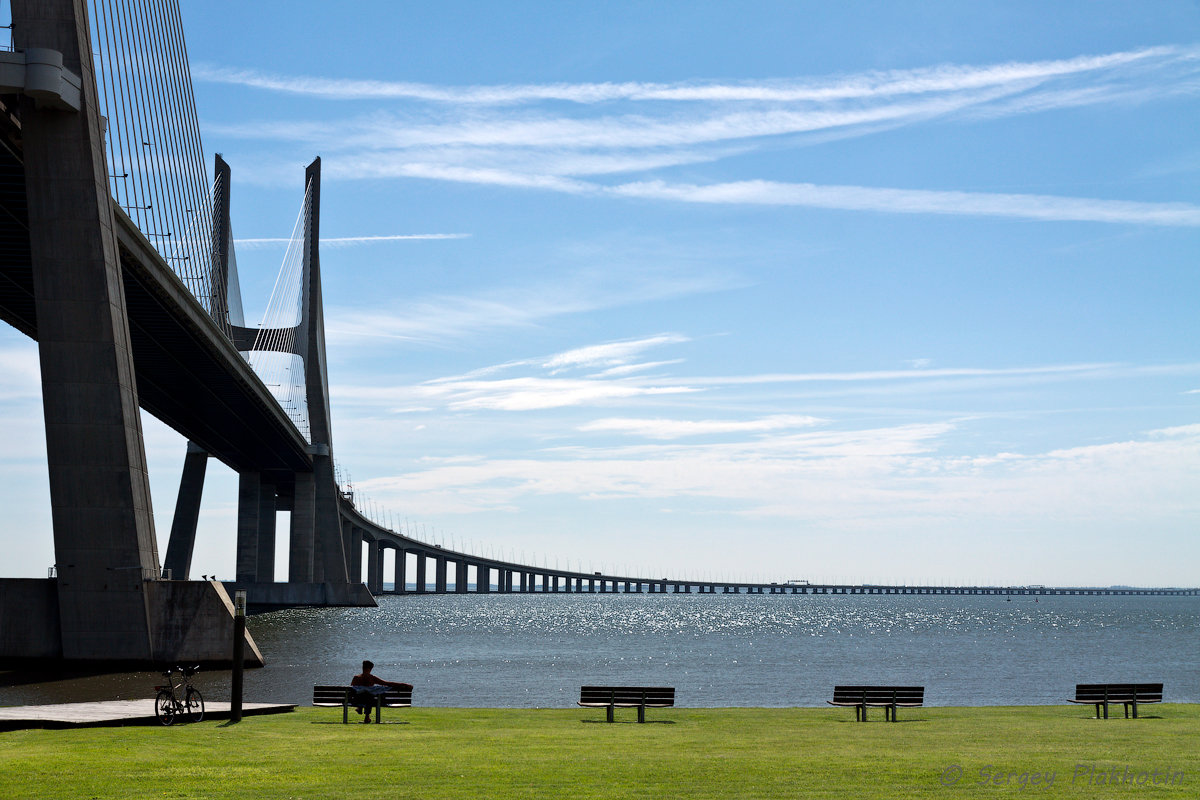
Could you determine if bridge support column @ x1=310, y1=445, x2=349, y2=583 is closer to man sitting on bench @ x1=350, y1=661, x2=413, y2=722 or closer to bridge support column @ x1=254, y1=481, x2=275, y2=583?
bridge support column @ x1=254, y1=481, x2=275, y2=583

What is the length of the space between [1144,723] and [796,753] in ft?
26.4

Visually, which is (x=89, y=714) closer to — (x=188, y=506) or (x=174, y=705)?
(x=174, y=705)

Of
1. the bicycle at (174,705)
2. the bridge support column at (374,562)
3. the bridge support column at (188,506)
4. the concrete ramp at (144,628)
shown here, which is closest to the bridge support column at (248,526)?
the bridge support column at (188,506)

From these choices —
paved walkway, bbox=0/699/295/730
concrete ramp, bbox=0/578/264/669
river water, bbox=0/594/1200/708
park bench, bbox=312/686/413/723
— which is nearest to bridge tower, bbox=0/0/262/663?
concrete ramp, bbox=0/578/264/669

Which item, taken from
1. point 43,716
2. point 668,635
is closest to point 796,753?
point 43,716

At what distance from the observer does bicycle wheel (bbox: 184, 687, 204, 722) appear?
56.1ft

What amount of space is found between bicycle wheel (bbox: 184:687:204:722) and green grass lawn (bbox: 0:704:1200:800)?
0.53 meters

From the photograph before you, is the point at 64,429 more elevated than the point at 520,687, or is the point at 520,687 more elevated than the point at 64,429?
the point at 64,429

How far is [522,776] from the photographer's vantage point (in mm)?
11656

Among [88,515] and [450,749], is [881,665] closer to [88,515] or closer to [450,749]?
[88,515]

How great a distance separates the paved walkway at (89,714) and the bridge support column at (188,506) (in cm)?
6662

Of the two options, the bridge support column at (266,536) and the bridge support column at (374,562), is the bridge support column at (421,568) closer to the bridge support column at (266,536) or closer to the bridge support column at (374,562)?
the bridge support column at (374,562)

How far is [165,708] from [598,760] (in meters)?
7.14

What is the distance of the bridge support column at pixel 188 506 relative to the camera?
267 ft
